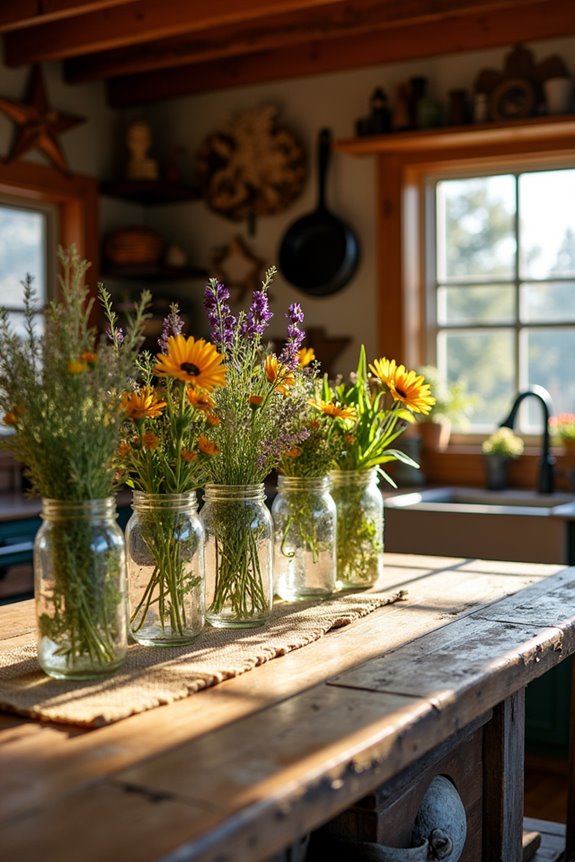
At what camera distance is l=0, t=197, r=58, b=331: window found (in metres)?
4.39

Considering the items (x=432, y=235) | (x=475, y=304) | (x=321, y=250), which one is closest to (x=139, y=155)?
(x=321, y=250)

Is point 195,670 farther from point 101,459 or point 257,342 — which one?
point 257,342

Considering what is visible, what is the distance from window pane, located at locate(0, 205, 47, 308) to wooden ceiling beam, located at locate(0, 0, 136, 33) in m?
0.80

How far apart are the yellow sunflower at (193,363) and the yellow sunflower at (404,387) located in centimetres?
47

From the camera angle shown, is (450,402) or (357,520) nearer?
(357,520)

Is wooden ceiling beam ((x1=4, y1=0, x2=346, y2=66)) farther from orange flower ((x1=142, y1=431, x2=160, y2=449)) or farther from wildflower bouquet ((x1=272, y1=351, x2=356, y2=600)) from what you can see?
orange flower ((x1=142, y1=431, x2=160, y2=449))

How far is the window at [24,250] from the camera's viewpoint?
14.4ft

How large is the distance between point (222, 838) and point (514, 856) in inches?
51.7

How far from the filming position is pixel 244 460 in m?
1.74

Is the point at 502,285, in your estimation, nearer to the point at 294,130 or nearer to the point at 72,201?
the point at 294,130

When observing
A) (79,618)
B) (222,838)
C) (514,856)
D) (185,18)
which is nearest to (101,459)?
(79,618)

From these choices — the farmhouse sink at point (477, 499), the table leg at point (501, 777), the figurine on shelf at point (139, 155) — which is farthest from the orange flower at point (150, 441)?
the figurine on shelf at point (139, 155)

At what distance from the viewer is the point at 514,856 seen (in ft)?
6.86

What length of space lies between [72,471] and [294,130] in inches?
137
